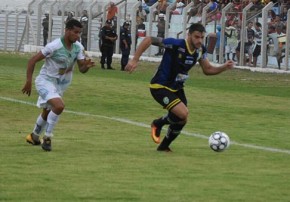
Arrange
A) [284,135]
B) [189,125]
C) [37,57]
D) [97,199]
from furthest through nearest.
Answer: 1. [189,125]
2. [284,135]
3. [37,57]
4. [97,199]

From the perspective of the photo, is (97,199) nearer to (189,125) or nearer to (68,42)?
(68,42)

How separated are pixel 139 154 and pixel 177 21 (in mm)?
32556

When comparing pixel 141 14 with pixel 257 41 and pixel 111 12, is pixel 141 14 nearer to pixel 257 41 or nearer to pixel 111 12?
pixel 111 12

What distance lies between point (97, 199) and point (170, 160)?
3329mm

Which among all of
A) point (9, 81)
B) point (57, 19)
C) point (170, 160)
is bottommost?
point (57, 19)

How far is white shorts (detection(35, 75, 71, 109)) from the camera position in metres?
→ 13.8

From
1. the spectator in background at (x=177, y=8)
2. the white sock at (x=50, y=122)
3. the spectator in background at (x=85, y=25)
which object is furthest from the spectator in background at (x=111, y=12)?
Result: the white sock at (x=50, y=122)

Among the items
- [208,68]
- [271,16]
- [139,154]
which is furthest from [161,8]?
[139,154]

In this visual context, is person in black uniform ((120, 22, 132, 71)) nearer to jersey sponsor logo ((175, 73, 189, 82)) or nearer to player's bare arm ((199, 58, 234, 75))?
player's bare arm ((199, 58, 234, 75))

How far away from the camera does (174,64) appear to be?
13.8 metres

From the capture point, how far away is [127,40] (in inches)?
1617

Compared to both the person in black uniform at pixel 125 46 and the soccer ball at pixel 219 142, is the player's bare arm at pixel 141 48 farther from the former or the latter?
the person in black uniform at pixel 125 46

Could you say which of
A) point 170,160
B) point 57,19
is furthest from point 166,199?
point 57,19

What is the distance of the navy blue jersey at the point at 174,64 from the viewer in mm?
13750
